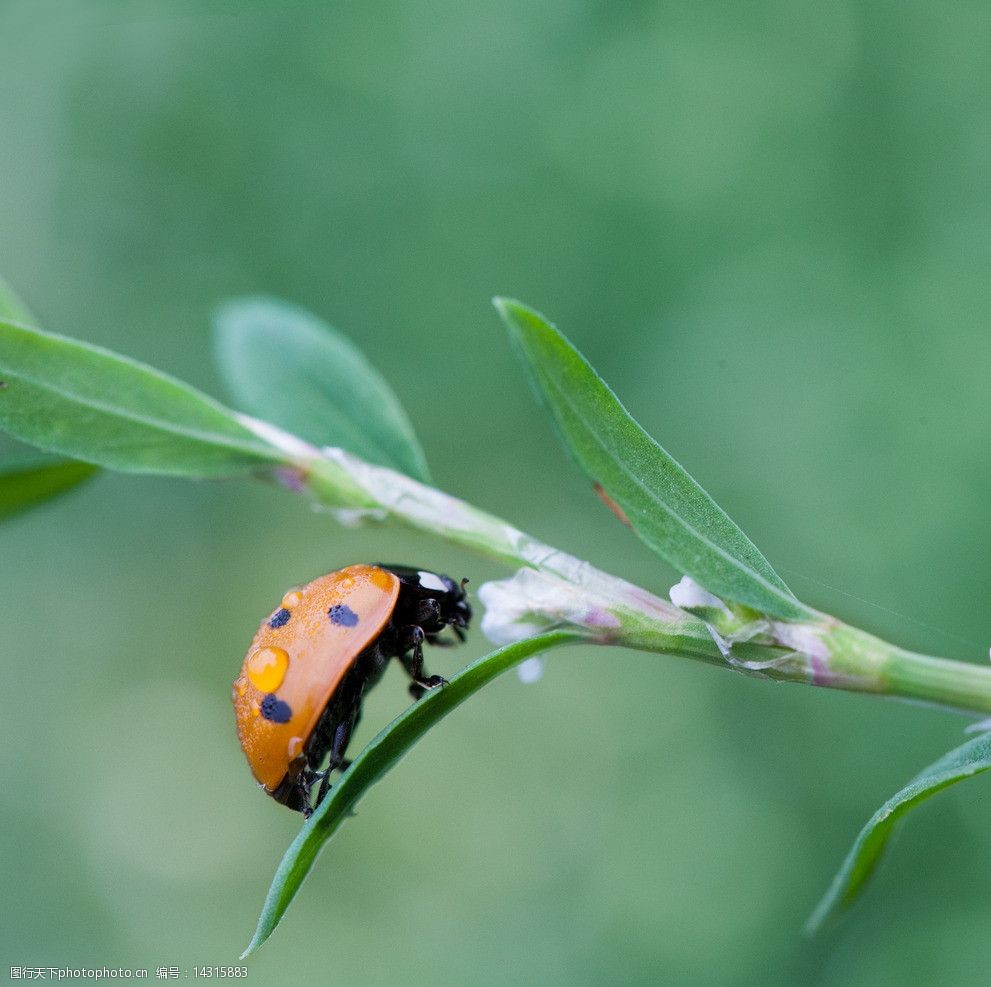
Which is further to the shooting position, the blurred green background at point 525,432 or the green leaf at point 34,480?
the blurred green background at point 525,432

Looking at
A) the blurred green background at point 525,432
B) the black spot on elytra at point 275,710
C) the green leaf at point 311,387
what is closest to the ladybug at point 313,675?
the black spot on elytra at point 275,710

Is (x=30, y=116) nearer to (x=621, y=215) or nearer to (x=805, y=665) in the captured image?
(x=621, y=215)

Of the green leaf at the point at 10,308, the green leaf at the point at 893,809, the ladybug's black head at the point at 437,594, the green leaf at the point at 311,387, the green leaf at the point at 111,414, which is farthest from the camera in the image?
the ladybug's black head at the point at 437,594

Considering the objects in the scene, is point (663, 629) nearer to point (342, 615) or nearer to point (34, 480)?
point (342, 615)

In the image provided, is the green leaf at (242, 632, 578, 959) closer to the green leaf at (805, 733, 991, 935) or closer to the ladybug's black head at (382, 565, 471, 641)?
the green leaf at (805, 733, 991, 935)

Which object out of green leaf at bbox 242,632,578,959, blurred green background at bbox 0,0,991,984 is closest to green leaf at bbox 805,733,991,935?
green leaf at bbox 242,632,578,959

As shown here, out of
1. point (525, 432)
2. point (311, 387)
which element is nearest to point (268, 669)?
point (311, 387)

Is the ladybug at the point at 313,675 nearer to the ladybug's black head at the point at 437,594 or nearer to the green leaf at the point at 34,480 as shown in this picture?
the ladybug's black head at the point at 437,594
